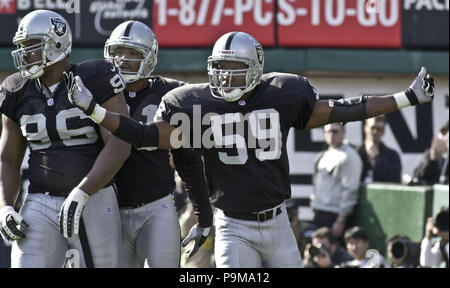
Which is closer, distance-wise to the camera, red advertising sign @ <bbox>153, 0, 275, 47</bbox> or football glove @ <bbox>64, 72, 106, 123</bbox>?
football glove @ <bbox>64, 72, 106, 123</bbox>

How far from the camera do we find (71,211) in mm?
5473

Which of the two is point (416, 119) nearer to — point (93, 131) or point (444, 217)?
point (444, 217)

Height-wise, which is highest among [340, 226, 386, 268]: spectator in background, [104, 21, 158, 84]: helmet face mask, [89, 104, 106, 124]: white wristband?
[104, 21, 158, 84]: helmet face mask

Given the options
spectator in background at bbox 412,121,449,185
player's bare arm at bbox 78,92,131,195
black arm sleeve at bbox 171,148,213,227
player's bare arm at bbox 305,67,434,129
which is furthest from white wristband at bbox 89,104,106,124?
spectator in background at bbox 412,121,449,185

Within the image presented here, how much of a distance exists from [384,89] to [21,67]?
221 inches

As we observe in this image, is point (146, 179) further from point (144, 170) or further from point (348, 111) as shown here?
point (348, 111)

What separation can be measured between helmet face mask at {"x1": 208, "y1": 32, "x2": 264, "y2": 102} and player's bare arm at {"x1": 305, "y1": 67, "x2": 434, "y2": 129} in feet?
1.25

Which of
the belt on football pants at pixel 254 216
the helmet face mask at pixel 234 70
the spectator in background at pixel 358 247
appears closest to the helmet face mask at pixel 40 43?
the helmet face mask at pixel 234 70

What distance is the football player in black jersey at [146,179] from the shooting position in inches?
242

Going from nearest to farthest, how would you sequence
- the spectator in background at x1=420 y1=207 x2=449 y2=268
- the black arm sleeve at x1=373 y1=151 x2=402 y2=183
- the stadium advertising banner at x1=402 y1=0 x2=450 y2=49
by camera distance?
the spectator in background at x1=420 y1=207 x2=449 y2=268 → the black arm sleeve at x1=373 y1=151 x2=402 y2=183 → the stadium advertising banner at x1=402 y1=0 x2=450 y2=49

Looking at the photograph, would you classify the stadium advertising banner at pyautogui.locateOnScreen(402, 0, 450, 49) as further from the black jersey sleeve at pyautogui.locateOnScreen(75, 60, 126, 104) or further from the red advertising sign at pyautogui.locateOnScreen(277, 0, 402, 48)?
the black jersey sleeve at pyautogui.locateOnScreen(75, 60, 126, 104)

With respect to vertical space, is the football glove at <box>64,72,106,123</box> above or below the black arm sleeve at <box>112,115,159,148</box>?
above

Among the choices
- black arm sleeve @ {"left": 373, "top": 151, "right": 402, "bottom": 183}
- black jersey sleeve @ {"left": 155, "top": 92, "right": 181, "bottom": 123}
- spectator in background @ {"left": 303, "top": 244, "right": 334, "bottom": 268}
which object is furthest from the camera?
black arm sleeve @ {"left": 373, "top": 151, "right": 402, "bottom": 183}

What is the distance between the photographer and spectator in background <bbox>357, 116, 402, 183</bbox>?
9688 millimetres
